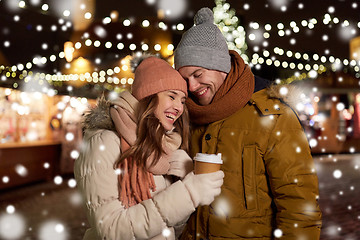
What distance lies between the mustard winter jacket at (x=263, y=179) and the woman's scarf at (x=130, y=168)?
0.35 metres

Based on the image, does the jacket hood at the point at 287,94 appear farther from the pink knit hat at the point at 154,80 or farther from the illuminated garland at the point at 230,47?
the illuminated garland at the point at 230,47

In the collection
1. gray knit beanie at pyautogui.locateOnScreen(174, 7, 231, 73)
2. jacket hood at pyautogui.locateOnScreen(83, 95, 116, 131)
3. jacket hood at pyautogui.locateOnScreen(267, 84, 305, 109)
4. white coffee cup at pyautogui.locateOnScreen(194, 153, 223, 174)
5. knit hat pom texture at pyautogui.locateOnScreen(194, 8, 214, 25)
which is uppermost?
knit hat pom texture at pyautogui.locateOnScreen(194, 8, 214, 25)

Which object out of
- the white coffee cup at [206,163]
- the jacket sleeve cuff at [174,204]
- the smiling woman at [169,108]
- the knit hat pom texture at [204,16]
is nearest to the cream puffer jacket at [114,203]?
the jacket sleeve cuff at [174,204]

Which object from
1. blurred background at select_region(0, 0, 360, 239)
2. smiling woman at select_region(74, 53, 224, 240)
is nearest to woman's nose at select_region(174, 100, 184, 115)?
smiling woman at select_region(74, 53, 224, 240)

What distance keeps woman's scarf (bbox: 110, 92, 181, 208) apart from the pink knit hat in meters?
0.10

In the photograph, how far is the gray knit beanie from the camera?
2195 mm

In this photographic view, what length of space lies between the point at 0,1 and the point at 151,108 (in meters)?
4.80

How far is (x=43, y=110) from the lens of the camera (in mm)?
10094

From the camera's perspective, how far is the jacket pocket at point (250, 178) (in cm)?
197

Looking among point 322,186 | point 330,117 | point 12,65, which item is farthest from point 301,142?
point 330,117

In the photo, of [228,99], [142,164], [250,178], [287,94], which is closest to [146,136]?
[142,164]

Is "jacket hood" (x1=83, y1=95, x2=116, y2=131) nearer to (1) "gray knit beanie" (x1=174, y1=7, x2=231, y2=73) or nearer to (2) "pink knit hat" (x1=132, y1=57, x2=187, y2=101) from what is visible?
(2) "pink knit hat" (x1=132, y1=57, x2=187, y2=101)

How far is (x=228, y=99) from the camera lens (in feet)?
6.63

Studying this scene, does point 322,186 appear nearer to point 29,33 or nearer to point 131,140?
point 131,140
